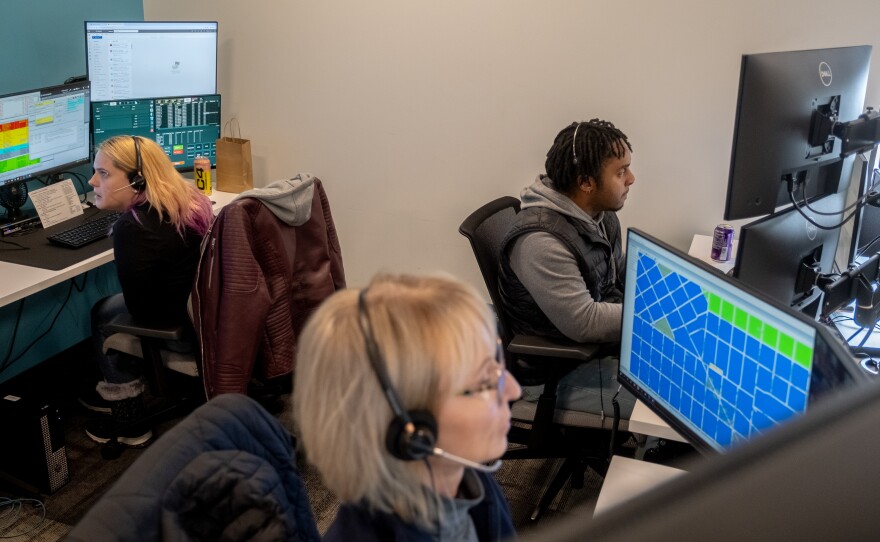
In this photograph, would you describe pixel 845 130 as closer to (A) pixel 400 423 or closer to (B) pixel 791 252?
(B) pixel 791 252

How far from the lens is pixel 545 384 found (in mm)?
2070

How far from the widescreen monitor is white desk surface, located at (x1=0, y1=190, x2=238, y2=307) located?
39 cm

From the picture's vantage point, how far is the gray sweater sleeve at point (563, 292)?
2078 millimetres

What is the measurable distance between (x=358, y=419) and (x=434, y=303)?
169 mm

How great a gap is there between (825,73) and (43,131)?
94.5 inches

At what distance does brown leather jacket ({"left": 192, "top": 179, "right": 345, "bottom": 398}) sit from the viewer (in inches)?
87.4

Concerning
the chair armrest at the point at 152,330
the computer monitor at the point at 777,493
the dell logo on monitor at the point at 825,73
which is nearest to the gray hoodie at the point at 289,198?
the chair armrest at the point at 152,330

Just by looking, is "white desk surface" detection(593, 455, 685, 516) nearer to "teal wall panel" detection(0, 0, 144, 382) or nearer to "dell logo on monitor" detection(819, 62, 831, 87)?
"dell logo on monitor" detection(819, 62, 831, 87)

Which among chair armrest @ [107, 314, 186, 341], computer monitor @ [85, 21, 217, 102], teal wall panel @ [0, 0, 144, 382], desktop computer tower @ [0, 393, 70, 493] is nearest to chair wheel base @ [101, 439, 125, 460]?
desktop computer tower @ [0, 393, 70, 493]

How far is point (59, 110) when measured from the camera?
2879mm

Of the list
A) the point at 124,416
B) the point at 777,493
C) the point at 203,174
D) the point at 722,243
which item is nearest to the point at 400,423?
the point at 777,493

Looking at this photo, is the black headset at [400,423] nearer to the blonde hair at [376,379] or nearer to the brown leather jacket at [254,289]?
the blonde hair at [376,379]

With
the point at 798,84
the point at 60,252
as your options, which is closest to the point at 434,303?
the point at 798,84

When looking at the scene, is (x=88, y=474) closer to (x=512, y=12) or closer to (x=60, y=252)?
(x=60, y=252)
